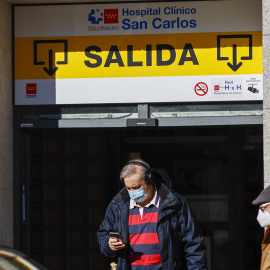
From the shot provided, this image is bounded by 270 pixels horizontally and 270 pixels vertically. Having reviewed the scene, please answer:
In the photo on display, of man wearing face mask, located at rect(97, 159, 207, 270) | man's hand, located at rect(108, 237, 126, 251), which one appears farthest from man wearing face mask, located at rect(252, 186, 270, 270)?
man's hand, located at rect(108, 237, 126, 251)

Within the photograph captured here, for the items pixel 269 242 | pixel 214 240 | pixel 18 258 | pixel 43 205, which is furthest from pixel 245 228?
pixel 18 258

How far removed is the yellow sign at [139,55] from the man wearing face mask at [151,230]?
203 cm

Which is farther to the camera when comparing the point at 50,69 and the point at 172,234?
the point at 50,69

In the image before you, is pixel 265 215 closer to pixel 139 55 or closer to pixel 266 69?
pixel 266 69

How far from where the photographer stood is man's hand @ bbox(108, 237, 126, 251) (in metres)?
6.21

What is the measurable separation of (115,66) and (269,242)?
10.1ft

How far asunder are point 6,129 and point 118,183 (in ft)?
8.87

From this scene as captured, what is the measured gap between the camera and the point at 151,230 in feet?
20.8

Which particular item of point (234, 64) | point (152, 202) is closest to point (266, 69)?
point (234, 64)

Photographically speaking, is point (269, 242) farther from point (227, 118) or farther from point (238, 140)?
point (238, 140)

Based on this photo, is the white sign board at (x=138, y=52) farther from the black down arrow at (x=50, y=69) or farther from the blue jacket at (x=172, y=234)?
the blue jacket at (x=172, y=234)

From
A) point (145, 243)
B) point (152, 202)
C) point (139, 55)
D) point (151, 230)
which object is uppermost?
point (139, 55)

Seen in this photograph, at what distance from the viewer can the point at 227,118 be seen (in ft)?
26.8

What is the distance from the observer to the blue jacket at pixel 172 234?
6289 millimetres
